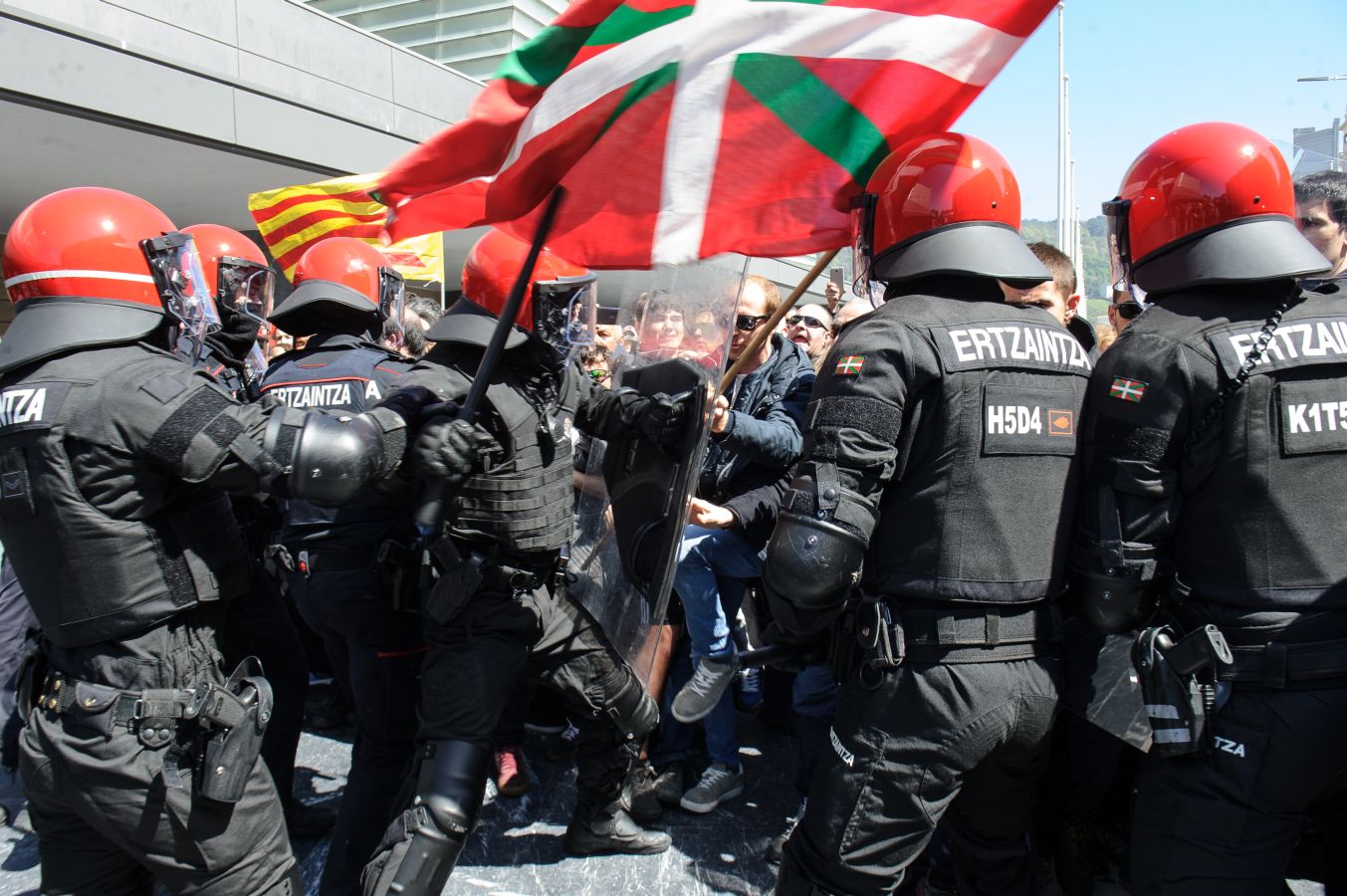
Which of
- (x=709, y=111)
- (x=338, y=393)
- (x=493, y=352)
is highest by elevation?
(x=709, y=111)

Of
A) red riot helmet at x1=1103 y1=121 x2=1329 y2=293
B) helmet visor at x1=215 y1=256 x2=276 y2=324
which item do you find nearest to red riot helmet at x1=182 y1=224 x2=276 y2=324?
helmet visor at x1=215 y1=256 x2=276 y2=324

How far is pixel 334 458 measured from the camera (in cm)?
214

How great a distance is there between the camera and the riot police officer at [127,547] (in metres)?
2.02

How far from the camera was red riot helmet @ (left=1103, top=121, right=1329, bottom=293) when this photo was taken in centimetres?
188

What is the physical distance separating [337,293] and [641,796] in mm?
2435

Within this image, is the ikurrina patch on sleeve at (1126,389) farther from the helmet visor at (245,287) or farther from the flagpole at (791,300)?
the helmet visor at (245,287)

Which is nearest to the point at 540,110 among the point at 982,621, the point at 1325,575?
the point at 982,621

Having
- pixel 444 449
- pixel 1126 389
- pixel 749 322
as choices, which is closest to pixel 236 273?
pixel 444 449

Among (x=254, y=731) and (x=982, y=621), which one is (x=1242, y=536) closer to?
(x=982, y=621)

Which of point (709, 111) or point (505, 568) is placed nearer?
point (709, 111)

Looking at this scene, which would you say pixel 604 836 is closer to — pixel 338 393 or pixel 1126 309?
pixel 338 393

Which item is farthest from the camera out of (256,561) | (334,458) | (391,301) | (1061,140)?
(1061,140)

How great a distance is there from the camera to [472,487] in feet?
8.82

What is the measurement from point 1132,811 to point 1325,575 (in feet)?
2.17
